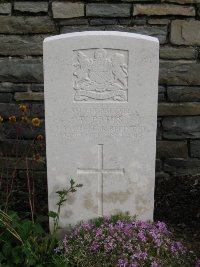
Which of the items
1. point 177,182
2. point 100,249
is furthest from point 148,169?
point 177,182

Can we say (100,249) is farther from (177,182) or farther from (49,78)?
(177,182)

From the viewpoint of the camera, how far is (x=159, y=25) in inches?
157

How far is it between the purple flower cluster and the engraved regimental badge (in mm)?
883

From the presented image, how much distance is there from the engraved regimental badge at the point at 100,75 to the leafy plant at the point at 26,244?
611 mm

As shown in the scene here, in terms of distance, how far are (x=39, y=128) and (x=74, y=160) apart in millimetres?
1248

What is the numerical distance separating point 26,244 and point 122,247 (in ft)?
2.01

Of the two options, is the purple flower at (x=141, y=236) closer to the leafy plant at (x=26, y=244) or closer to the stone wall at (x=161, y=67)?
the leafy plant at (x=26, y=244)

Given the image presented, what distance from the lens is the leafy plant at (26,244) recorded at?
2.86 metres

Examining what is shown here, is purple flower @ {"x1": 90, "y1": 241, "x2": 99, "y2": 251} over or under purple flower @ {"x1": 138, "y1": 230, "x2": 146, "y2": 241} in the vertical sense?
under

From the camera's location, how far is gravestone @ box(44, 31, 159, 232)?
9.45 ft

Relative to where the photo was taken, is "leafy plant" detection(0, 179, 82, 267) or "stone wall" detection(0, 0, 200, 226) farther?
"stone wall" detection(0, 0, 200, 226)

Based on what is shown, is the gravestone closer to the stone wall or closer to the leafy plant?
the leafy plant

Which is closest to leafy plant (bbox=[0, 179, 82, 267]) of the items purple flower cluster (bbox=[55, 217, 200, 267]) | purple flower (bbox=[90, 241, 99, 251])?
purple flower cluster (bbox=[55, 217, 200, 267])

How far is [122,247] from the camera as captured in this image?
9.41 ft
